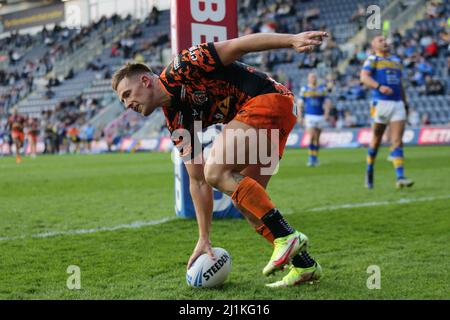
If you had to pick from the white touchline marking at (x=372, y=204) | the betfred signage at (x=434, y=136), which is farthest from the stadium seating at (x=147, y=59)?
the white touchline marking at (x=372, y=204)

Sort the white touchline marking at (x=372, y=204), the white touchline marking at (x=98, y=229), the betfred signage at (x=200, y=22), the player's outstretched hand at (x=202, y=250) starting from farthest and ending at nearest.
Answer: the white touchline marking at (x=372, y=204) → the betfred signage at (x=200, y=22) → the white touchline marking at (x=98, y=229) → the player's outstretched hand at (x=202, y=250)

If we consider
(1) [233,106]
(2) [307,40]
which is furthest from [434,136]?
(2) [307,40]

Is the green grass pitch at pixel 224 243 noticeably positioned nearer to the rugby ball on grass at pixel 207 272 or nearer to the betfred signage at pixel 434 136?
the rugby ball on grass at pixel 207 272

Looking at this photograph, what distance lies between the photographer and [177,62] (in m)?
3.51

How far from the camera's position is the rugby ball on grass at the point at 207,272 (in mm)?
3539

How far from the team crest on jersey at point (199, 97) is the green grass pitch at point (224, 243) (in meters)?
1.13

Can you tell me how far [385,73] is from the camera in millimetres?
8984

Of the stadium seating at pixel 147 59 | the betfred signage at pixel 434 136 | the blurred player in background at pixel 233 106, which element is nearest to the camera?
the blurred player in background at pixel 233 106

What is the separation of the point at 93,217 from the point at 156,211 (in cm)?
81

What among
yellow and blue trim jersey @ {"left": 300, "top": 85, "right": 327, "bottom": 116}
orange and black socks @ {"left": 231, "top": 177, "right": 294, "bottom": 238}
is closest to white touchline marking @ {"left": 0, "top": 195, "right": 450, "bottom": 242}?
orange and black socks @ {"left": 231, "top": 177, "right": 294, "bottom": 238}

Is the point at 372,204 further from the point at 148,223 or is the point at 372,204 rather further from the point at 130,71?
the point at 130,71

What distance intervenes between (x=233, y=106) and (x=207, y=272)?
1.05m
